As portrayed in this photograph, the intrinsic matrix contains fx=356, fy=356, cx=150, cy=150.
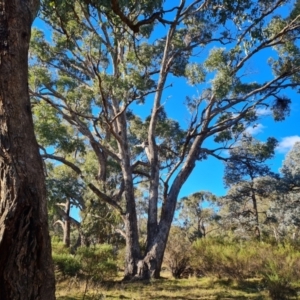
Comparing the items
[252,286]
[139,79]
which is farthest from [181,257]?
[139,79]

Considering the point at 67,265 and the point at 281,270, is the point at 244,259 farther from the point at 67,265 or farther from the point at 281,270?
the point at 67,265

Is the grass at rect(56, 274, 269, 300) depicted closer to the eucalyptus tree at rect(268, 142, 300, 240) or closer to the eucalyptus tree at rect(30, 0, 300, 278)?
the eucalyptus tree at rect(30, 0, 300, 278)

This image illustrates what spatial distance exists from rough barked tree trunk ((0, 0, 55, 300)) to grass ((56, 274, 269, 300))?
12.8 ft

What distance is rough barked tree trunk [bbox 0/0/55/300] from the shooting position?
2.34 meters

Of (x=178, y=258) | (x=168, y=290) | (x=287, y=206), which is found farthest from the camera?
(x=287, y=206)

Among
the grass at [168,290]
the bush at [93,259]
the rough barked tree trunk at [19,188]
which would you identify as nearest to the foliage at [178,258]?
the grass at [168,290]

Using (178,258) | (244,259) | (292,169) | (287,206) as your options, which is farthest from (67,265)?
(287,206)

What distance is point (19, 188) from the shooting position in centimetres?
250

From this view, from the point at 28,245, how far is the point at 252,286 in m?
7.22

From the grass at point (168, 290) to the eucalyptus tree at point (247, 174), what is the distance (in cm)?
463

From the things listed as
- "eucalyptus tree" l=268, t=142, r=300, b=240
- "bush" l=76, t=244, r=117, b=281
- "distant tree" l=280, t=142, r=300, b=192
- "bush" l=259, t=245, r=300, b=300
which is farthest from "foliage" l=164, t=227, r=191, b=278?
"eucalyptus tree" l=268, t=142, r=300, b=240

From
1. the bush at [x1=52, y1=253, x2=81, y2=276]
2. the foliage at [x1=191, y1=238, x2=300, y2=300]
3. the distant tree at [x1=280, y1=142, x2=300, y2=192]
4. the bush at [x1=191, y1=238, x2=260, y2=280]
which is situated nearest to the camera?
the bush at [x1=52, y1=253, x2=81, y2=276]

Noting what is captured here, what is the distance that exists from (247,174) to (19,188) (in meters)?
15.7

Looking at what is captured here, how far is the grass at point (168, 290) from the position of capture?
673cm
